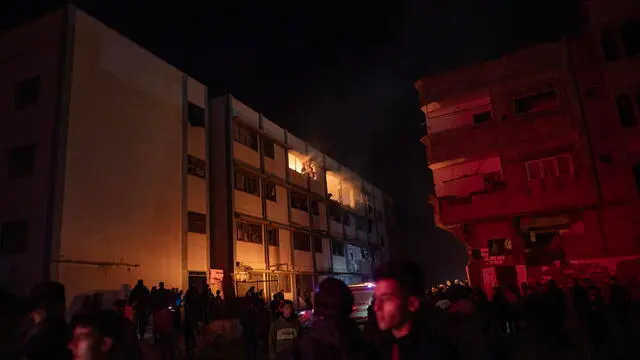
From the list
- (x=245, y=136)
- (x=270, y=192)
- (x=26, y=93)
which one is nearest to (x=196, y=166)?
(x=245, y=136)

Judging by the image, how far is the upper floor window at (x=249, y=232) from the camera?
95.0 ft

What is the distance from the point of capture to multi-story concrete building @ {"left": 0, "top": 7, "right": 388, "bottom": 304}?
62.5 feet

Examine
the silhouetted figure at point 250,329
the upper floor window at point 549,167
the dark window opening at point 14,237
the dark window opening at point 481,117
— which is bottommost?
the silhouetted figure at point 250,329

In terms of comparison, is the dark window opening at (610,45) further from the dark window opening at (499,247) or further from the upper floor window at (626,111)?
the dark window opening at (499,247)

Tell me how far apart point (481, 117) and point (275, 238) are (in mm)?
15763

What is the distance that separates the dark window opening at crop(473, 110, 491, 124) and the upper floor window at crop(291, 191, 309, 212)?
50.7 ft

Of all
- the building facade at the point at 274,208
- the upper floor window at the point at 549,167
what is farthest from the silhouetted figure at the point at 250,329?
the upper floor window at the point at 549,167

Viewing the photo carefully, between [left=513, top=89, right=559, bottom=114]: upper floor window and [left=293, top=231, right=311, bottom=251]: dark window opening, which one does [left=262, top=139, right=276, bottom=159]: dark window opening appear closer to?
[left=293, top=231, right=311, bottom=251]: dark window opening

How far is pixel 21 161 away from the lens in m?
20.1

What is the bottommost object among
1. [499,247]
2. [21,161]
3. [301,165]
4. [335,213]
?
[499,247]

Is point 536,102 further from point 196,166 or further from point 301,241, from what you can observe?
point 301,241

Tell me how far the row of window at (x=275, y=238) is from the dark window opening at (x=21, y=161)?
12.0 m

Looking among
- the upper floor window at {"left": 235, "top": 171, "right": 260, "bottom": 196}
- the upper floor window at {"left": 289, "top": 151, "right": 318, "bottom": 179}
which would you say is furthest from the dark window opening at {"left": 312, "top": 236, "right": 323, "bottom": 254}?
the upper floor window at {"left": 235, "top": 171, "right": 260, "bottom": 196}

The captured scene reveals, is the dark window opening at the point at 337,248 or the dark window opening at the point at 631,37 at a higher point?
the dark window opening at the point at 631,37
